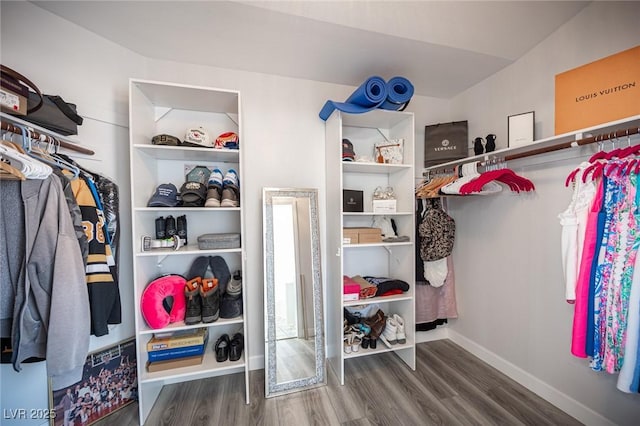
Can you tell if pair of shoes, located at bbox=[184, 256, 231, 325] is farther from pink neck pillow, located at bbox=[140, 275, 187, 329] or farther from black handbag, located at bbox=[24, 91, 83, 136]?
black handbag, located at bbox=[24, 91, 83, 136]

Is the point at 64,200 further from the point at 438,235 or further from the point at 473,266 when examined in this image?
the point at 473,266

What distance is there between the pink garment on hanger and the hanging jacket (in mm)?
2413

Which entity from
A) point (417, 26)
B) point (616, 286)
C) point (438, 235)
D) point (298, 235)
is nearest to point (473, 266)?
point (438, 235)

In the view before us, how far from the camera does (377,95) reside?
5.58 feet

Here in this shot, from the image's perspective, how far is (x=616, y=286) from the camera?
3.59 ft

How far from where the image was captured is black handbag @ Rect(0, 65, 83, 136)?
108 centimetres

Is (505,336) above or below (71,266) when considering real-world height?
below

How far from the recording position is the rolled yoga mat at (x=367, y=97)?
5.41 feet

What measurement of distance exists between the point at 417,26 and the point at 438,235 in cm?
154

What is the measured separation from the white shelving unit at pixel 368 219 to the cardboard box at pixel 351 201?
0.06 meters

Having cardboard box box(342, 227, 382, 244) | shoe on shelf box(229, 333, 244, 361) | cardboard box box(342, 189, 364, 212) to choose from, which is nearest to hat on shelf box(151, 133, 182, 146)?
cardboard box box(342, 189, 364, 212)

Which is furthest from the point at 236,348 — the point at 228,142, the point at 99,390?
the point at 228,142

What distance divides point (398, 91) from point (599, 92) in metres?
1.11

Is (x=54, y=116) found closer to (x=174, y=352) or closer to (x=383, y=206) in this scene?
(x=174, y=352)
